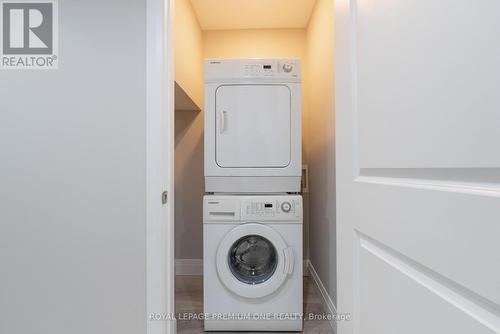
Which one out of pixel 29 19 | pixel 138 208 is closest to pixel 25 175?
pixel 138 208

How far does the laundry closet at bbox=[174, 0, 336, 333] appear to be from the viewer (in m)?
1.78

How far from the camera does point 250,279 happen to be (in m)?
1.72

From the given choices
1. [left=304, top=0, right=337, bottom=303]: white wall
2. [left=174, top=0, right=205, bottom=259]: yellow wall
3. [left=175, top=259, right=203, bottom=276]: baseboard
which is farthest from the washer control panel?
[left=175, top=259, right=203, bottom=276]: baseboard

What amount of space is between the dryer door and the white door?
3.11ft

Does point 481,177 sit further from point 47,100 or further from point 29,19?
point 29,19

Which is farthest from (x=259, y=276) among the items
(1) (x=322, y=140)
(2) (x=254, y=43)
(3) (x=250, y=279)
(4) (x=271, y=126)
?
(2) (x=254, y=43)

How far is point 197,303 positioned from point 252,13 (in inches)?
99.7

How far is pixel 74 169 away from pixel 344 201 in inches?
46.3

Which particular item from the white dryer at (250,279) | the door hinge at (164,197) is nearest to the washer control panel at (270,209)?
the white dryer at (250,279)

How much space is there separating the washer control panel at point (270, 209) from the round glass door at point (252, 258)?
145 millimetres

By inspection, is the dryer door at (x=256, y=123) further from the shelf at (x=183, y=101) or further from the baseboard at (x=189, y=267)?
the baseboard at (x=189, y=267)

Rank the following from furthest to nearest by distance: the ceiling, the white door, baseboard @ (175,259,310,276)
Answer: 1. baseboard @ (175,259,310,276)
2. the ceiling
3. the white door

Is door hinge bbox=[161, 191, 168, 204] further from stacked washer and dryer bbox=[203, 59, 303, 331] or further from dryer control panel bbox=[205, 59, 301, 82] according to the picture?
dryer control panel bbox=[205, 59, 301, 82]

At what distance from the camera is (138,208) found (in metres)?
1.23
